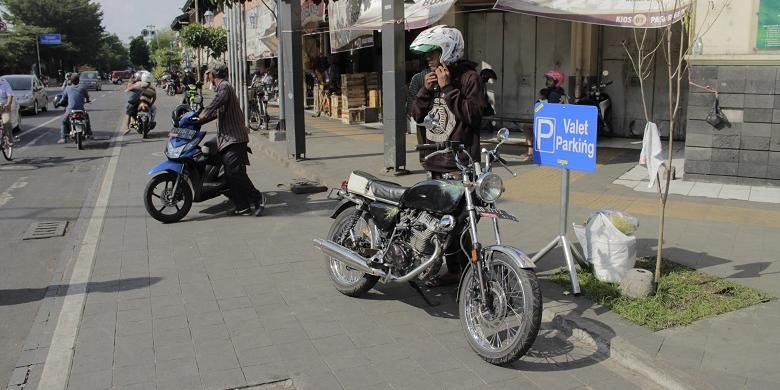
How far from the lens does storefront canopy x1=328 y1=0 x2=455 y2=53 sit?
→ 460 inches

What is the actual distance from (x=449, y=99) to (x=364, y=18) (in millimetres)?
9521

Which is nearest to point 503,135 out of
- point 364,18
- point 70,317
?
point 70,317

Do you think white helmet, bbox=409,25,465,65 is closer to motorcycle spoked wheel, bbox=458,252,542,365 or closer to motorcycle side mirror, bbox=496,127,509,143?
motorcycle side mirror, bbox=496,127,509,143

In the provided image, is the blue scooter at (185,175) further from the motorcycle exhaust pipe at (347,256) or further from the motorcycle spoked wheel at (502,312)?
the motorcycle spoked wheel at (502,312)

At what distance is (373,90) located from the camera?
62.1 ft

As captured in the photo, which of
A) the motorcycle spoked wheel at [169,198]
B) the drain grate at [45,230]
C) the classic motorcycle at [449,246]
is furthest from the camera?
the motorcycle spoked wheel at [169,198]

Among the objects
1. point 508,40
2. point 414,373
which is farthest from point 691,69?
point 414,373

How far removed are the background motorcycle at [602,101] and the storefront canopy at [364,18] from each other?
377cm

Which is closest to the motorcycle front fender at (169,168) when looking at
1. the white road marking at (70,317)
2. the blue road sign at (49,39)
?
the white road marking at (70,317)

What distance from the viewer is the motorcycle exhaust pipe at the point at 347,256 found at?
512 centimetres

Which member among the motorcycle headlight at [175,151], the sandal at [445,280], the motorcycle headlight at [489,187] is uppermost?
the motorcycle headlight at [489,187]

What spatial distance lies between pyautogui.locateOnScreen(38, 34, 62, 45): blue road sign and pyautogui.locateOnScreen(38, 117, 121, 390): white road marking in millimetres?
81951

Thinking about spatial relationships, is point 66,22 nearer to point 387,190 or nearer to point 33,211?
point 33,211

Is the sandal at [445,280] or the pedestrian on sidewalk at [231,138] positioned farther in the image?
the pedestrian on sidewalk at [231,138]
